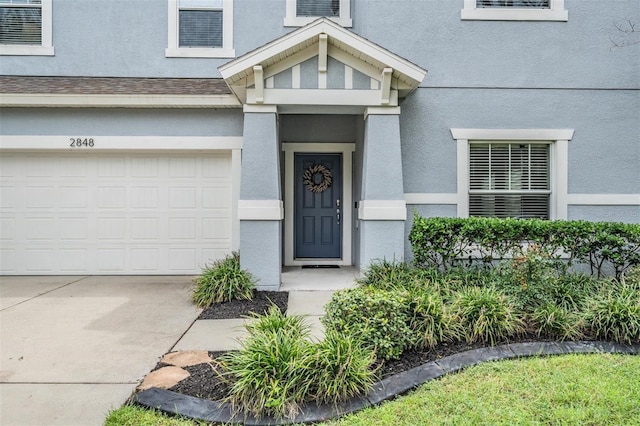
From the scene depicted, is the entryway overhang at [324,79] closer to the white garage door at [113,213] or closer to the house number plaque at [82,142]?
the white garage door at [113,213]

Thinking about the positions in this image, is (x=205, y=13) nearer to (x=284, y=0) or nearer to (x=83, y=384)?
(x=284, y=0)

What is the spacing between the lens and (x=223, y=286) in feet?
19.8

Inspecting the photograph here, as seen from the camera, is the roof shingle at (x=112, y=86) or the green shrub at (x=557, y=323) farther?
the roof shingle at (x=112, y=86)

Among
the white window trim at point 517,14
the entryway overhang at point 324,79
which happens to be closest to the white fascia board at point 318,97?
the entryway overhang at point 324,79

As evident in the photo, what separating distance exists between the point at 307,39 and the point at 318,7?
7.36 feet

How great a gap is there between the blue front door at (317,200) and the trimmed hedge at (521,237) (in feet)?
8.72

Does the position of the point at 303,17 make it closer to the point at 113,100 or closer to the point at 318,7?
the point at 318,7

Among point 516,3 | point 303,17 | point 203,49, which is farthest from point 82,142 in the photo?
point 516,3

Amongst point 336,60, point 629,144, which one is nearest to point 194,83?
point 336,60

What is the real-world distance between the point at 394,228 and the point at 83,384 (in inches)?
184

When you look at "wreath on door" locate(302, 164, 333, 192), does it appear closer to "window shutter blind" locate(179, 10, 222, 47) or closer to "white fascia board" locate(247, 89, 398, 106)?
"white fascia board" locate(247, 89, 398, 106)

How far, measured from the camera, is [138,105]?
7.23m

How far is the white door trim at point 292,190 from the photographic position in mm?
8414

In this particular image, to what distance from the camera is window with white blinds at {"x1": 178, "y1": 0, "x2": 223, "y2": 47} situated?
7.98 metres
